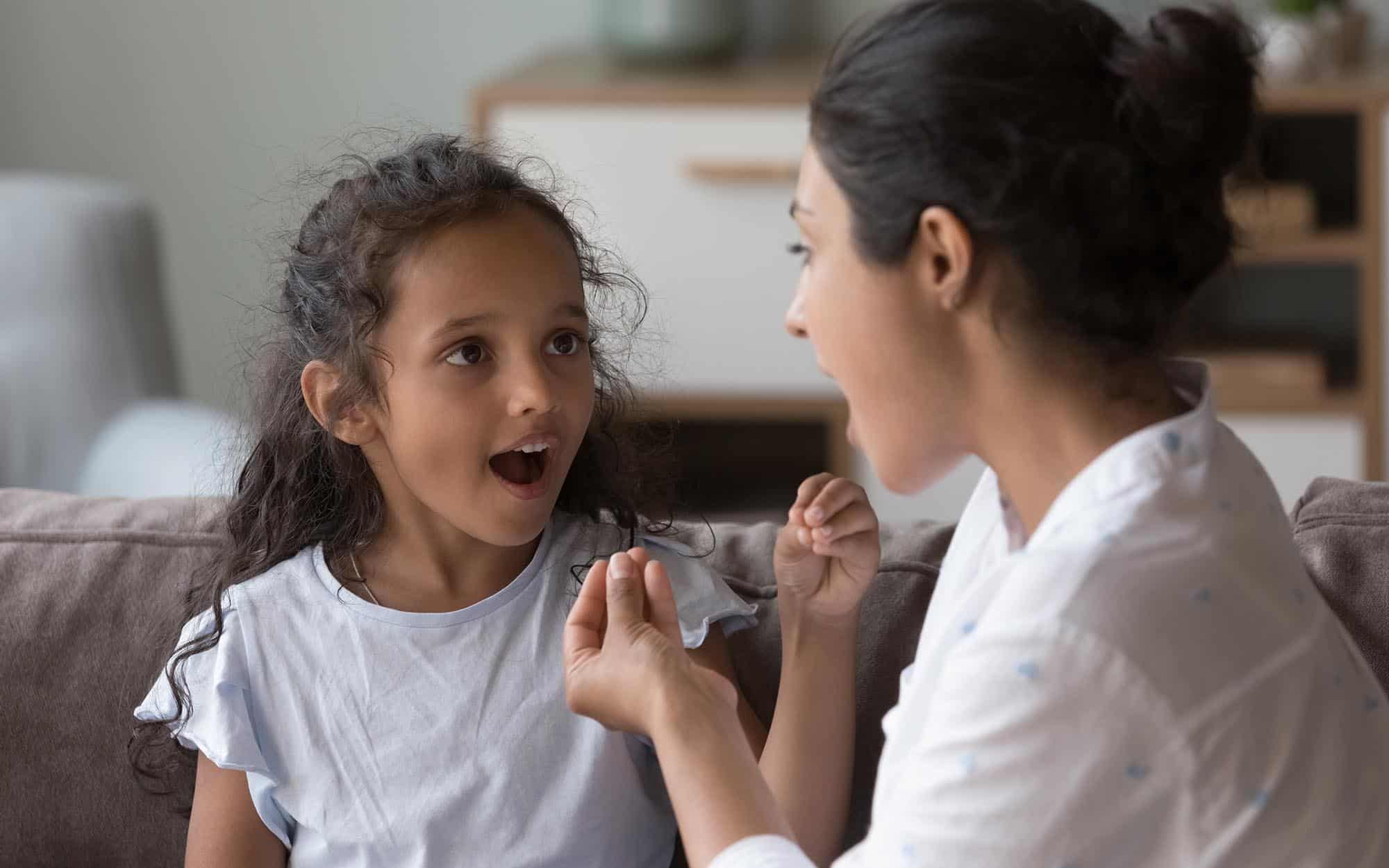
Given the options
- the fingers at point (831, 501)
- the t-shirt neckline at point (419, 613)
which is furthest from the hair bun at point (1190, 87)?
the t-shirt neckline at point (419, 613)

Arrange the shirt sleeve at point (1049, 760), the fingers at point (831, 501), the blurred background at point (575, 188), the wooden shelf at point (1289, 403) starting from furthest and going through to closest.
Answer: the wooden shelf at point (1289, 403), the blurred background at point (575, 188), the fingers at point (831, 501), the shirt sleeve at point (1049, 760)

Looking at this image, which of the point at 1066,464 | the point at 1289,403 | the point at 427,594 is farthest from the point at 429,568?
the point at 1289,403

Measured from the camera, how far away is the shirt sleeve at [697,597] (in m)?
1.22

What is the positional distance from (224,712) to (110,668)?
0.18 metres

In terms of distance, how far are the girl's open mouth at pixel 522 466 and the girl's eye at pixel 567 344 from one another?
0.07m

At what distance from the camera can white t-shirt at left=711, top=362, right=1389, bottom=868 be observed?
786 mm

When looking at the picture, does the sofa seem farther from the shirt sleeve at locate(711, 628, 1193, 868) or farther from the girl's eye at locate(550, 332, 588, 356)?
the shirt sleeve at locate(711, 628, 1193, 868)

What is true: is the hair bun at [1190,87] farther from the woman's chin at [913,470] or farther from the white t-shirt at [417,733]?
the white t-shirt at [417,733]

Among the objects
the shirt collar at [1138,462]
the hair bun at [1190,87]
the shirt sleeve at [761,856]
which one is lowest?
Answer: the shirt sleeve at [761,856]

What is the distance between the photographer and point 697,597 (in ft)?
4.08

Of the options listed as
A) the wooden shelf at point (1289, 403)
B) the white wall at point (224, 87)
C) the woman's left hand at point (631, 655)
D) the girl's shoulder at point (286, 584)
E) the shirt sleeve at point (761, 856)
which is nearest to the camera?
the shirt sleeve at point (761, 856)

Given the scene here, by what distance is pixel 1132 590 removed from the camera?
79 centimetres

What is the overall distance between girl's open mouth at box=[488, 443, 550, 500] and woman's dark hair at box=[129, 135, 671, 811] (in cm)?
9

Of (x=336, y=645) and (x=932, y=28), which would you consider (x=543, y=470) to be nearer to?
(x=336, y=645)
